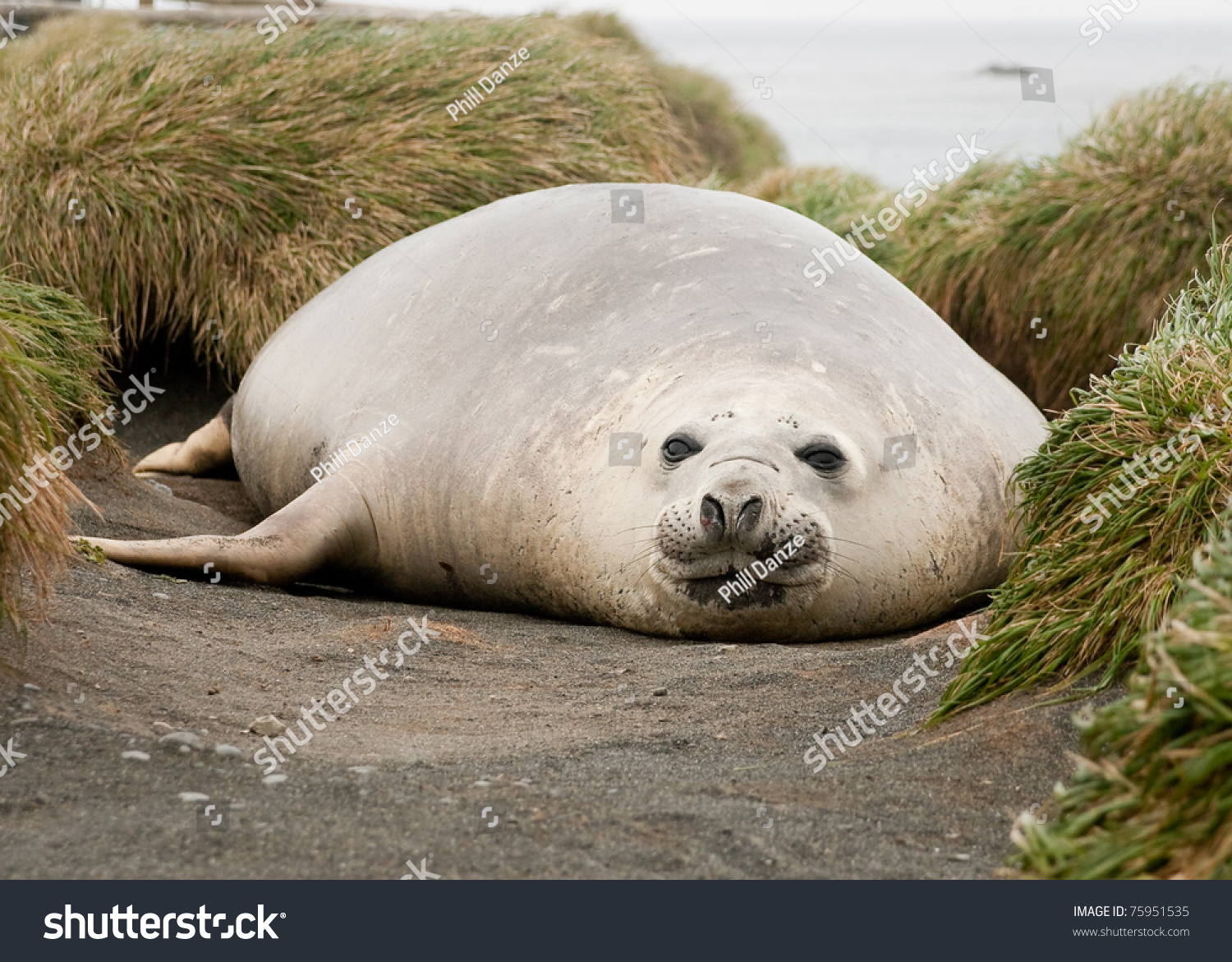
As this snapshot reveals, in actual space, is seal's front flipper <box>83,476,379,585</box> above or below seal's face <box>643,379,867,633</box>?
below

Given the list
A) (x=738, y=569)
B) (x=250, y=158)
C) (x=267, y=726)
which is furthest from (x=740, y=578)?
(x=250, y=158)

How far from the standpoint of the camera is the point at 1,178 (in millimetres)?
6453

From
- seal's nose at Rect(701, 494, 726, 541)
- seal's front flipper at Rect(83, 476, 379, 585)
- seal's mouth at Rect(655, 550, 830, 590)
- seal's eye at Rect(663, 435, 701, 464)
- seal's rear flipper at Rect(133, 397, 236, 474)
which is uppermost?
seal's eye at Rect(663, 435, 701, 464)

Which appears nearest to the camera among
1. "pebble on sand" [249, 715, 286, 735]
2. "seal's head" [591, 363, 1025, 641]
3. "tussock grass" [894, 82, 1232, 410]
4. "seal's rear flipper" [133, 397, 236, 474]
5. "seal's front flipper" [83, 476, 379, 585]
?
"pebble on sand" [249, 715, 286, 735]

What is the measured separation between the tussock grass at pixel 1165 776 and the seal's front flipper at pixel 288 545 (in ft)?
9.27

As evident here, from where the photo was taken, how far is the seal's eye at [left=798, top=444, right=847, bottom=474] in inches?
155

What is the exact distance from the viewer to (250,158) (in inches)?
271

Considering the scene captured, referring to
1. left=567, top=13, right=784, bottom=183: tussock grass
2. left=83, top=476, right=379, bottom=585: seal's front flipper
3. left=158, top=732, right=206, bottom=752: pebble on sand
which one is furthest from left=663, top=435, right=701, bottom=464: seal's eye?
left=567, top=13, right=784, bottom=183: tussock grass

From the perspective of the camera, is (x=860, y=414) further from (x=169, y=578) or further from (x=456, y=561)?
(x=169, y=578)

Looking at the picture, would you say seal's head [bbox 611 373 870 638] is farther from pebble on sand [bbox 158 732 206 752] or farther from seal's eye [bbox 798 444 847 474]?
pebble on sand [bbox 158 732 206 752]

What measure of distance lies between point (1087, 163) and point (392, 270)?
3.97 m

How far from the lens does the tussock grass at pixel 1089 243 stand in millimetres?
7074

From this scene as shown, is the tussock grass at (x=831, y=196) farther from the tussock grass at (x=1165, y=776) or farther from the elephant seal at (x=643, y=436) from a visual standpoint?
the tussock grass at (x=1165, y=776)

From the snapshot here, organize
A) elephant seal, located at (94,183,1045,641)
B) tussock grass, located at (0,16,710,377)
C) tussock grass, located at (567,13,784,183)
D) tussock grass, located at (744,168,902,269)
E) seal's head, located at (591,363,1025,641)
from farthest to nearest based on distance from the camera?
tussock grass, located at (567,13,784,183)
tussock grass, located at (744,168,902,269)
tussock grass, located at (0,16,710,377)
elephant seal, located at (94,183,1045,641)
seal's head, located at (591,363,1025,641)
